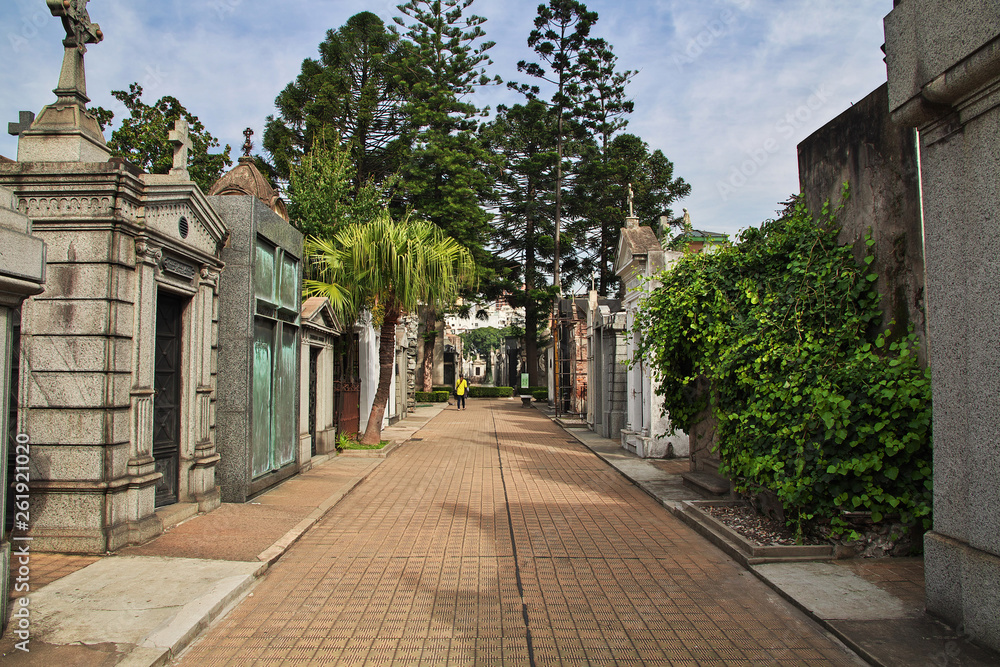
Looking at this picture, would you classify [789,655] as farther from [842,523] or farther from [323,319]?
[323,319]

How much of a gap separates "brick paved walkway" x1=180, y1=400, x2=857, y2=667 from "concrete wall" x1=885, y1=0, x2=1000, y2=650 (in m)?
0.96

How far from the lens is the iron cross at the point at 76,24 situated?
6199 millimetres

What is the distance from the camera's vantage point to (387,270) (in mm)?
13008

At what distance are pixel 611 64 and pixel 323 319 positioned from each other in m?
32.8

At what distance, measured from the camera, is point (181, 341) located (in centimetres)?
741

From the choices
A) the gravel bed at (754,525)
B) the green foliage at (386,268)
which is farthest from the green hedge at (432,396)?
the gravel bed at (754,525)

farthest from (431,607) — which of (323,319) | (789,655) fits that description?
(323,319)

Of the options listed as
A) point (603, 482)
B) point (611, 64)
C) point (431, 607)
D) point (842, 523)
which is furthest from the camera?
point (611, 64)

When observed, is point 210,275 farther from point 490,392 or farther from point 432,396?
point 490,392

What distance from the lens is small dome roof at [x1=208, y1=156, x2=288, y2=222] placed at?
9.68m

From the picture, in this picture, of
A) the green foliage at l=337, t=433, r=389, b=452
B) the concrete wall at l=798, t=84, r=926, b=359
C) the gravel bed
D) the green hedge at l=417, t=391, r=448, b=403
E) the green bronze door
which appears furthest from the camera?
the green hedge at l=417, t=391, r=448, b=403

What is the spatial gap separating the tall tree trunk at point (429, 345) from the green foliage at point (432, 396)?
1.33 meters

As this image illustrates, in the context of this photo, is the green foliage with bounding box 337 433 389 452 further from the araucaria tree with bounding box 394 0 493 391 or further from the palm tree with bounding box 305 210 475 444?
the araucaria tree with bounding box 394 0 493 391

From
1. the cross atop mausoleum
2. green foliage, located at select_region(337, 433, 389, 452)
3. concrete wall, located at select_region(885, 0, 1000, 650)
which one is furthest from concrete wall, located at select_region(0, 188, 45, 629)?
green foliage, located at select_region(337, 433, 389, 452)
